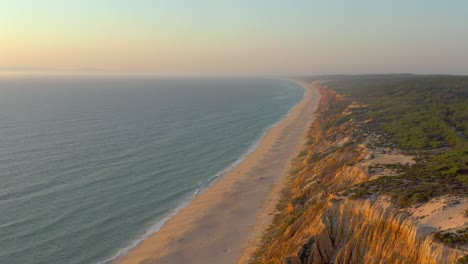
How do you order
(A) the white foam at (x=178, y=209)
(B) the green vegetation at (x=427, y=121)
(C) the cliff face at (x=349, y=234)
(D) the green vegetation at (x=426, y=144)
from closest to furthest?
(C) the cliff face at (x=349, y=234), (D) the green vegetation at (x=426, y=144), (A) the white foam at (x=178, y=209), (B) the green vegetation at (x=427, y=121)

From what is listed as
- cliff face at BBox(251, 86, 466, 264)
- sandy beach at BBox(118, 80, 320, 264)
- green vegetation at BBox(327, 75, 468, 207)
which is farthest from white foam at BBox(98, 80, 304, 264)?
green vegetation at BBox(327, 75, 468, 207)

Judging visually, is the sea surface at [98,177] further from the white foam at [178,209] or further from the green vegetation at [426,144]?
the green vegetation at [426,144]

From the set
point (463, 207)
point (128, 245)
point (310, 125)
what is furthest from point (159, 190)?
point (310, 125)

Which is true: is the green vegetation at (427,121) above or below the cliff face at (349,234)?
above

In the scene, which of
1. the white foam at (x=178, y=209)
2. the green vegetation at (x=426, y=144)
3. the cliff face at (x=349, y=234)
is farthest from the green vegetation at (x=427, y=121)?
the white foam at (x=178, y=209)

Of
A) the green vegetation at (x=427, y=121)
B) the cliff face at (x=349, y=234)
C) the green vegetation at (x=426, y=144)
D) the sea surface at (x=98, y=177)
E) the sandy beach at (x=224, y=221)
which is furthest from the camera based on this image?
the green vegetation at (x=427, y=121)

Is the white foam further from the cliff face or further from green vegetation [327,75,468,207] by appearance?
green vegetation [327,75,468,207]

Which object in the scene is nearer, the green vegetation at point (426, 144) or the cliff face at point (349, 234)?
the cliff face at point (349, 234)

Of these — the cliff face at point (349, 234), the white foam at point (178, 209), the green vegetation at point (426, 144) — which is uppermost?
the green vegetation at point (426, 144)

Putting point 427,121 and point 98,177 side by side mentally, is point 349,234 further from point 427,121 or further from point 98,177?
point 427,121

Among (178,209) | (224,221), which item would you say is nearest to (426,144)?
(224,221)
